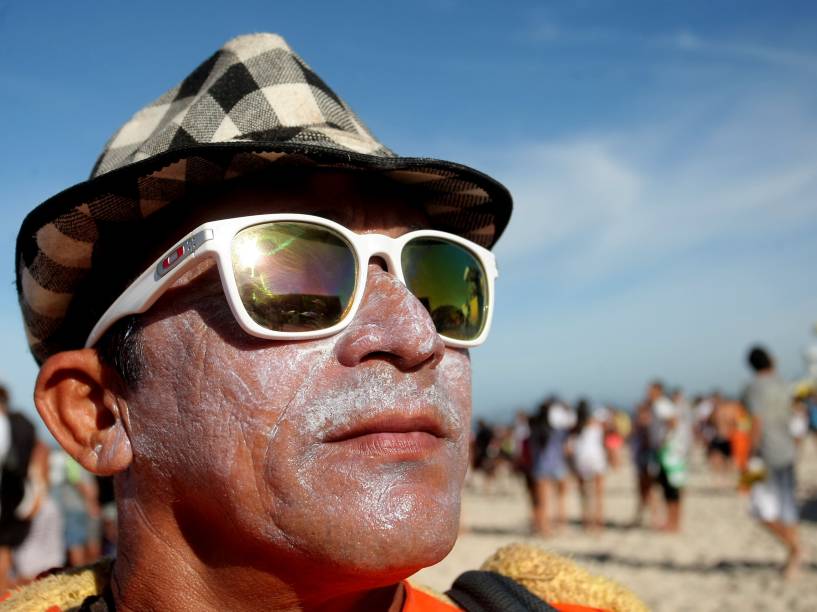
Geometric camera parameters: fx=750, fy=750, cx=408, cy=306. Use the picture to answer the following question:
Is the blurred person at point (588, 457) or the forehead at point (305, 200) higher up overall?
the forehead at point (305, 200)

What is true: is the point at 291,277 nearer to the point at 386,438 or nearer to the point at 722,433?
the point at 386,438

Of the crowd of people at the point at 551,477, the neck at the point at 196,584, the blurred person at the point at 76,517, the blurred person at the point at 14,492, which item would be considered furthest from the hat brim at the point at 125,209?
the blurred person at the point at 76,517

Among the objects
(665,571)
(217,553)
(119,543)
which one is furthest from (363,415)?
(665,571)

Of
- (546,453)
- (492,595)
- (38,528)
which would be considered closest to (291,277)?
(492,595)

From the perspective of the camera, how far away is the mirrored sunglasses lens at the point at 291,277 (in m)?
1.35

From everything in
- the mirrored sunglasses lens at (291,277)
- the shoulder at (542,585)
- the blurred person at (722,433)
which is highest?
the mirrored sunglasses lens at (291,277)

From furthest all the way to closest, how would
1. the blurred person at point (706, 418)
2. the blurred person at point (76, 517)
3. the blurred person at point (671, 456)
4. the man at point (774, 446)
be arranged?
the blurred person at point (706, 418), the blurred person at point (671, 456), the blurred person at point (76, 517), the man at point (774, 446)

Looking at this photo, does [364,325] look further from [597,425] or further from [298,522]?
[597,425]

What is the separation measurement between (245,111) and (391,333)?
577mm

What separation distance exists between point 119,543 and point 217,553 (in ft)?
1.09

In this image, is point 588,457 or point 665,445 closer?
point 665,445

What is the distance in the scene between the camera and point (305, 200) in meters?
1.47

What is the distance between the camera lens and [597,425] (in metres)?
11.3

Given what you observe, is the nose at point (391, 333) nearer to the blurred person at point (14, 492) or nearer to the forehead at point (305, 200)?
the forehead at point (305, 200)
